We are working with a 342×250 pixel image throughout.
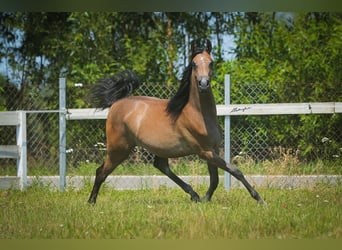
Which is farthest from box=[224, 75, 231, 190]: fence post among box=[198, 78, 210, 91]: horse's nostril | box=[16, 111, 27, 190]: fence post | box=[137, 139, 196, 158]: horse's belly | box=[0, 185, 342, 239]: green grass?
box=[16, 111, 27, 190]: fence post

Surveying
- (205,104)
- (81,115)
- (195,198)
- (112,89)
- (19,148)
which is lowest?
(195,198)

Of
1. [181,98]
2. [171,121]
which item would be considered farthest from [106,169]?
[181,98]

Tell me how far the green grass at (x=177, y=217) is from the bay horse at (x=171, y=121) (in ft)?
0.93

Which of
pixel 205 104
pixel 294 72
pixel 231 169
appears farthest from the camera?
pixel 294 72

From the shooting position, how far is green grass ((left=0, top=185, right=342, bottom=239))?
Result: 12.5 ft

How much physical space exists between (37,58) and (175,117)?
282cm

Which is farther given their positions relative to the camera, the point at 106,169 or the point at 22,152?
the point at 22,152

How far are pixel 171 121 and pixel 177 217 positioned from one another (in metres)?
1.04

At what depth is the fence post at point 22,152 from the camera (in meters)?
6.01

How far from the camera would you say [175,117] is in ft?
16.0

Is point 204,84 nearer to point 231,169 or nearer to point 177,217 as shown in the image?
point 231,169

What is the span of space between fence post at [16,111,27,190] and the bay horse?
3.58 ft

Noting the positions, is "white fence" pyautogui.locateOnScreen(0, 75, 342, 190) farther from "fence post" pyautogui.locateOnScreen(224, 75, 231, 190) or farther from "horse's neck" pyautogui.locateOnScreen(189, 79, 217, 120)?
"horse's neck" pyautogui.locateOnScreen(189, 79, 217, 120)

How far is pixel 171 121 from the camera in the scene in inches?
193
